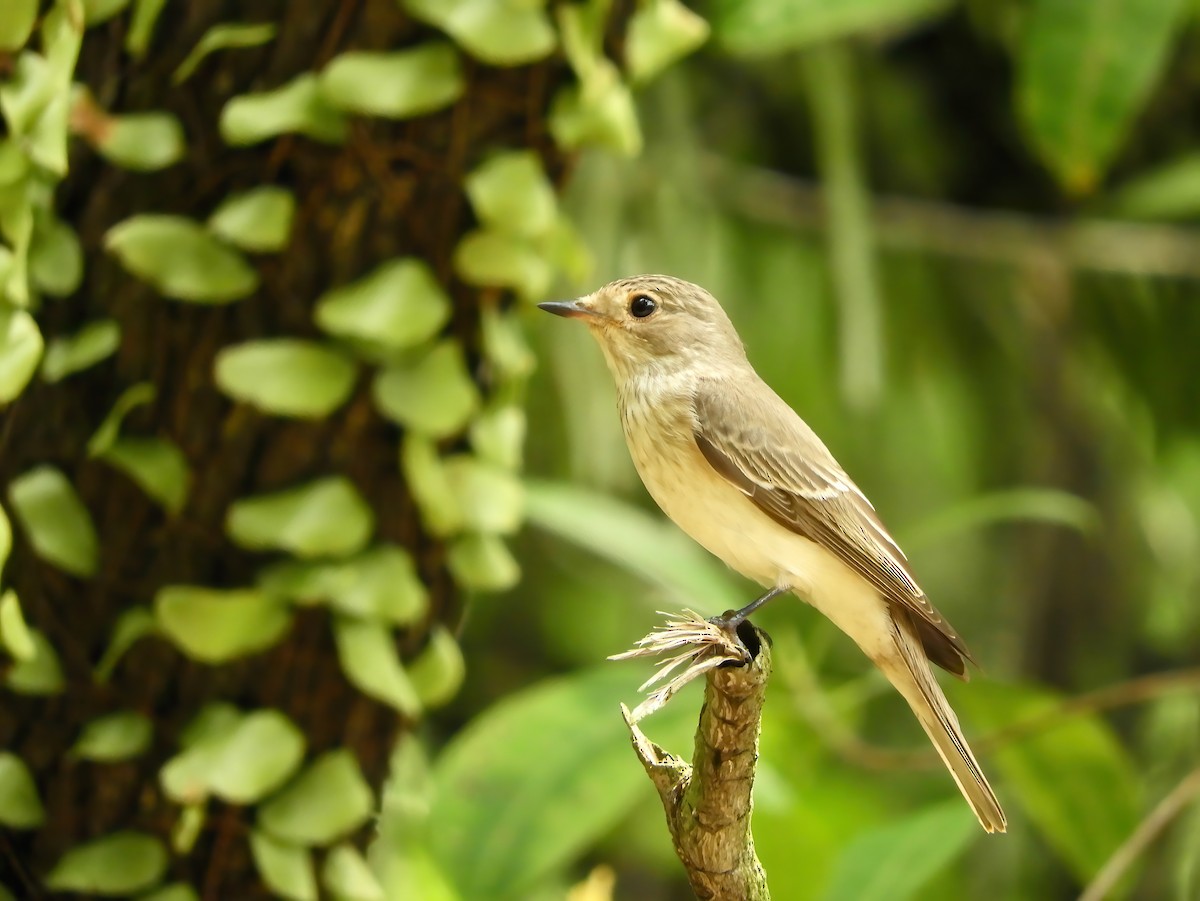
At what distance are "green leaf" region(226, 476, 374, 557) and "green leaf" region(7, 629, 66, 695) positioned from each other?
0.91 ft

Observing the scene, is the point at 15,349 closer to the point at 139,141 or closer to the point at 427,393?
the point at 139,141

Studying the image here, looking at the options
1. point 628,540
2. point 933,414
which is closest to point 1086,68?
point 628,540

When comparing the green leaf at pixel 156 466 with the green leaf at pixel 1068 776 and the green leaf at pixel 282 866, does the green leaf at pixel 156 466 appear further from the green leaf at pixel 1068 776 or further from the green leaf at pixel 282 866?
the green leaf at pixel 1068 776

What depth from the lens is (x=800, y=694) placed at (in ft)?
9.95

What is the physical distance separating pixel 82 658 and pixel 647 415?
0.95m

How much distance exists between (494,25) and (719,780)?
993mm

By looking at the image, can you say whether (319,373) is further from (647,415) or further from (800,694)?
(800,694)

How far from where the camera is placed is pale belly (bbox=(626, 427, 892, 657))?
7.84ft

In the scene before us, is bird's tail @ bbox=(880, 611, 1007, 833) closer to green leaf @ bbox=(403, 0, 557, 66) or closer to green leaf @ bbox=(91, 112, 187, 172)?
green leaf @ bbox=(403, 0, 557, 66)

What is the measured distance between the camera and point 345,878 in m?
2.19

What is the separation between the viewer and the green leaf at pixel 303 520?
2.03 metres

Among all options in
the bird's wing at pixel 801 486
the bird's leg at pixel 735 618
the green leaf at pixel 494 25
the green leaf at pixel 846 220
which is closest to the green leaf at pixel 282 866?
the bird's leg at pixel 735 618

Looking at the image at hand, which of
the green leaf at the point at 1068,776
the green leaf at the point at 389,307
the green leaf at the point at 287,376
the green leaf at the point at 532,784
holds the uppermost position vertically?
the green leaf at the point at 389,307

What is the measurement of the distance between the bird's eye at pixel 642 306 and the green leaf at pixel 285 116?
712mm
